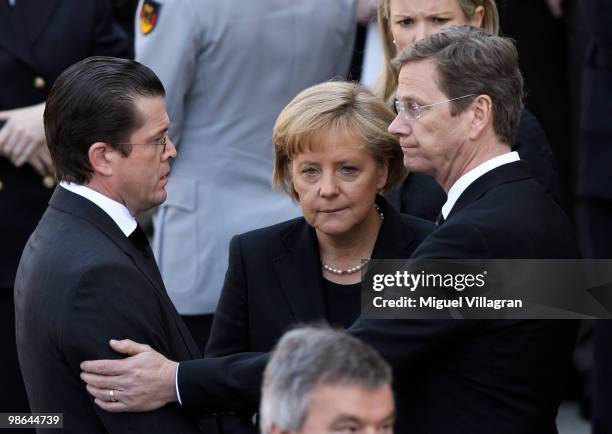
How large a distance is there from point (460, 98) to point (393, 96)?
2.98 ft

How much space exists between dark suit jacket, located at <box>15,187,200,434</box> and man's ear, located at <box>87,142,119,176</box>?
0.09 meters

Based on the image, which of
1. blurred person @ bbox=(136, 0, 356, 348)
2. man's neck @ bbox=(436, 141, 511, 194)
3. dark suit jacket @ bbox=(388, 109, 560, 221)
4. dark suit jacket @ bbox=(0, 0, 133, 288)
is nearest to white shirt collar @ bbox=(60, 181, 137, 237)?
man's neck @ bbox=(436, 141, 511, 194)

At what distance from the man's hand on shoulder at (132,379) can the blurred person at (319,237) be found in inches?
17.4

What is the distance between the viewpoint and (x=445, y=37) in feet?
11.9

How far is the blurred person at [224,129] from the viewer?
4867 millimetres

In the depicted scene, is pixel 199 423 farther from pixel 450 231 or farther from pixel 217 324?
pixel 450 231

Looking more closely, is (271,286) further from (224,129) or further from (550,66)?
(550,66)

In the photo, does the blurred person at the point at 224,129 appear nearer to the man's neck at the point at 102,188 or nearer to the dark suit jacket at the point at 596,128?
the dark suit jacket at the point at 596,128

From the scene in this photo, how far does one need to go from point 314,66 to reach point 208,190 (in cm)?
61

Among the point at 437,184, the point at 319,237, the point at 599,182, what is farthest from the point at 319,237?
the point at 599,182

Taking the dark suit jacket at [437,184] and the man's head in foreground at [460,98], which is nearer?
the man's head in foreground at [460,98]

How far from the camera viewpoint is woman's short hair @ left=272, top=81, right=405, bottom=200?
12.7ft

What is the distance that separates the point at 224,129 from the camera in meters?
4.93

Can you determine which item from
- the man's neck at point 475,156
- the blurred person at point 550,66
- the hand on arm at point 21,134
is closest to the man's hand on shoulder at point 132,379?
the man's neck at point 475,156
